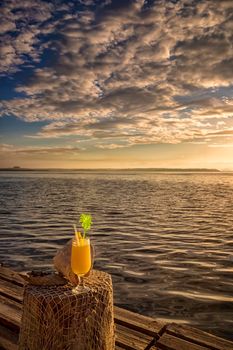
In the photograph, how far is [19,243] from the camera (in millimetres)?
12453

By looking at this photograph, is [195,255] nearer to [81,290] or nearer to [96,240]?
[96,240]

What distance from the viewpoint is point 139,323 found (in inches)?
197

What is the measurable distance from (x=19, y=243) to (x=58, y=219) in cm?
569

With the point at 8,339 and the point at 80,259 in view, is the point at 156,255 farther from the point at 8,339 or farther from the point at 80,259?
the point at 80,259

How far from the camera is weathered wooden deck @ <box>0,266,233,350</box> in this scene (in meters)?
4.46

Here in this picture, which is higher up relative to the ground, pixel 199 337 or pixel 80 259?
pixel 80 259

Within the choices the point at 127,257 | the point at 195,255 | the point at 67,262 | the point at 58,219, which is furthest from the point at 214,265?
the point at 58,219

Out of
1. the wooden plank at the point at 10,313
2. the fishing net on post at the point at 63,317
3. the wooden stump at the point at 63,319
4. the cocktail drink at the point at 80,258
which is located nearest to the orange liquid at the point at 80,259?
the cocktail drink at the point at 80,258

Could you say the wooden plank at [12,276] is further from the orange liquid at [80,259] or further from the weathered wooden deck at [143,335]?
the orange liquid at [80,259]

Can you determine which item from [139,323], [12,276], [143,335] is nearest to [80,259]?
[143,335]

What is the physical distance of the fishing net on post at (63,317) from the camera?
11.3ft

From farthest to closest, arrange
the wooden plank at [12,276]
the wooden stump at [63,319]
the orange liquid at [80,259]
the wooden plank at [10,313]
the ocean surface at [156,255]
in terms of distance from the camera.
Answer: the ocean surface at [156,255] → the wooden plank at [12,276] → the wooden plank at [10,313] → the orange liquid at [80,259] → the wooden stump at [63,319]

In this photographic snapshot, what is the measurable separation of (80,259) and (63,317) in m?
0.69

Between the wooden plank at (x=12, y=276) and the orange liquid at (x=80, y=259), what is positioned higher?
the orange liquid at (x=80, y=259)
